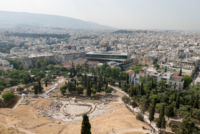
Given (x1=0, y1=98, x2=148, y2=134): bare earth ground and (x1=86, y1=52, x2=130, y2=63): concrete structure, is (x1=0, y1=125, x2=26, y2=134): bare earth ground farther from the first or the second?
(x1=86, y1=52, x2=130, y2=63): concrete structure

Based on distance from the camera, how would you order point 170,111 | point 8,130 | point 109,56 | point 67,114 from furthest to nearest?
1. point 109,56
2. point 67,114
3. point 170,111
4. point 8,130

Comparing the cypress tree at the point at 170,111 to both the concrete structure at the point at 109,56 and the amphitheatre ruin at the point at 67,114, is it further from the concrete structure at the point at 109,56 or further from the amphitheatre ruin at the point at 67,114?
the concrete structure at the point at 109,56

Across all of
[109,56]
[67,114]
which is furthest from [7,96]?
[109,56]

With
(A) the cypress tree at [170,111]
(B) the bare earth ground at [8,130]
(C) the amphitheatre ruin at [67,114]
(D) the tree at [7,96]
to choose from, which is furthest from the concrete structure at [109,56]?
(B) the bare earth ground at [8,130]

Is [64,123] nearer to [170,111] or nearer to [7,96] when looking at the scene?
[7,96]

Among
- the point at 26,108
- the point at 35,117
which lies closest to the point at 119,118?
the point at 35,117

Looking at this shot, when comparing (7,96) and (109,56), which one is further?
(109,56)

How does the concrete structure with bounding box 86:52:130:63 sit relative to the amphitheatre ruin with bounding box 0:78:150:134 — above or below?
above

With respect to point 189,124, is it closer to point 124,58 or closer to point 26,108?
point 26,108

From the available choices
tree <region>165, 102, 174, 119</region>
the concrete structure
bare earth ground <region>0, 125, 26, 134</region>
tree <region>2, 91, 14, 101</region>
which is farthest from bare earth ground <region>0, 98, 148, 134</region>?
the concrete structure
